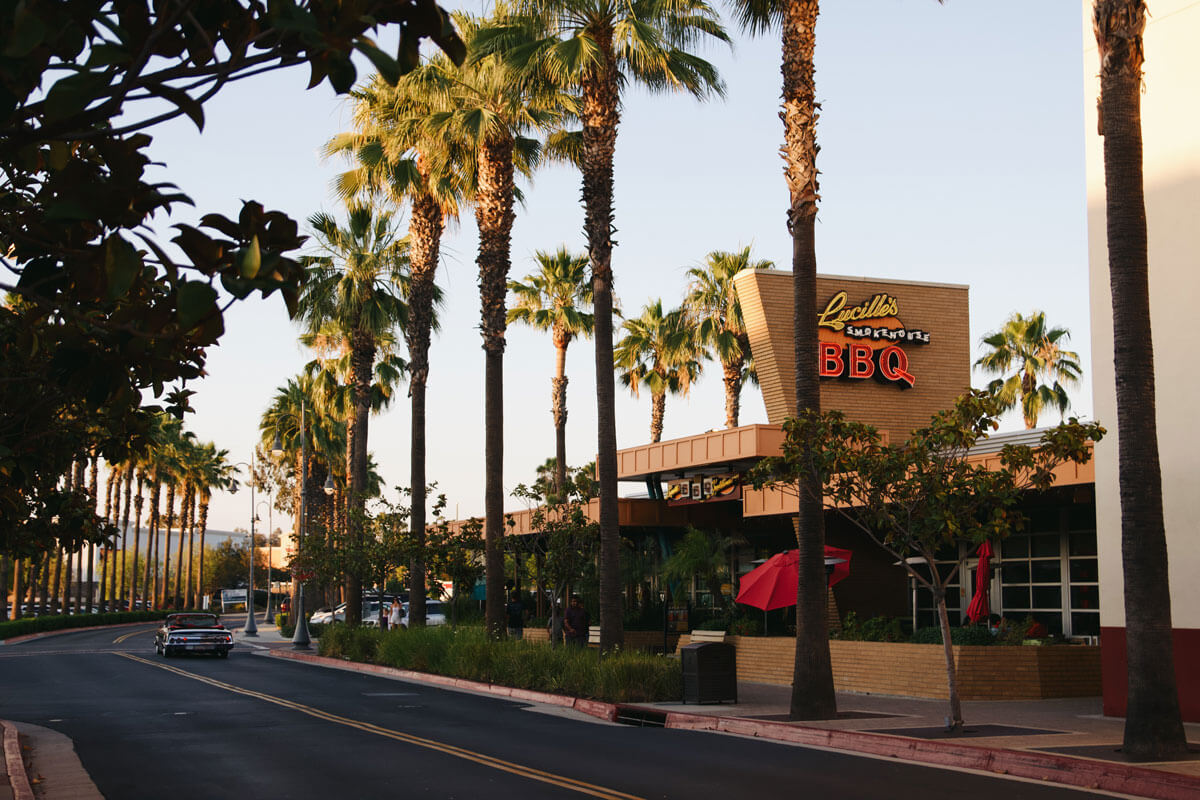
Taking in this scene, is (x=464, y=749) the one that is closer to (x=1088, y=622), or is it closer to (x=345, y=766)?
(x=345, y=766)

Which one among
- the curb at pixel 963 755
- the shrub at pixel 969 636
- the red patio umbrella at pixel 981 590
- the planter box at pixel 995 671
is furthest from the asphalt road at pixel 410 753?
the red patio umbrella at pixel 981 590

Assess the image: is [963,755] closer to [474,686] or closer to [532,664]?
[532,664]

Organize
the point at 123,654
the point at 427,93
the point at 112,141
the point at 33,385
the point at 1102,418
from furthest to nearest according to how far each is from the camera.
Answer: the point at 123,654 < the point at 427,93 < the point at 1102,418 < the point at 33,385 < the point at 112,141

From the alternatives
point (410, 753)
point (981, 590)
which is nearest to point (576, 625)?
point (981, 590)

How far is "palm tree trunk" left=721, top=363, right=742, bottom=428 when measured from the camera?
155ft

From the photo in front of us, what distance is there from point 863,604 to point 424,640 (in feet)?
36.5

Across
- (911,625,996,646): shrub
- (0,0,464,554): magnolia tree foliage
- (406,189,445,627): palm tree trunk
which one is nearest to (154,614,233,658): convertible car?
(406,189,445,627): palm tree trunk

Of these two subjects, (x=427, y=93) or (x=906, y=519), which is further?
(x=427, y=93)

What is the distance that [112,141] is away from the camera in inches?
222

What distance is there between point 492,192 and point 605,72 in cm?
664

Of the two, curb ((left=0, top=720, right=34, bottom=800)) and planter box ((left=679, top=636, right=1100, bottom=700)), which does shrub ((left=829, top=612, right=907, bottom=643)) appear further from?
curb ((left=0, top=720, right=34, bottom=800))

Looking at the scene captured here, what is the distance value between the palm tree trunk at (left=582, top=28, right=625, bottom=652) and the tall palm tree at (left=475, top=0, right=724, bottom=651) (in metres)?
0.02

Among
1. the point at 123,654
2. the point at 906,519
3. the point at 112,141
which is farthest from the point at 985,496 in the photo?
the point at 123,654

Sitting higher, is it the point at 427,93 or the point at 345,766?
the point at 427,93
